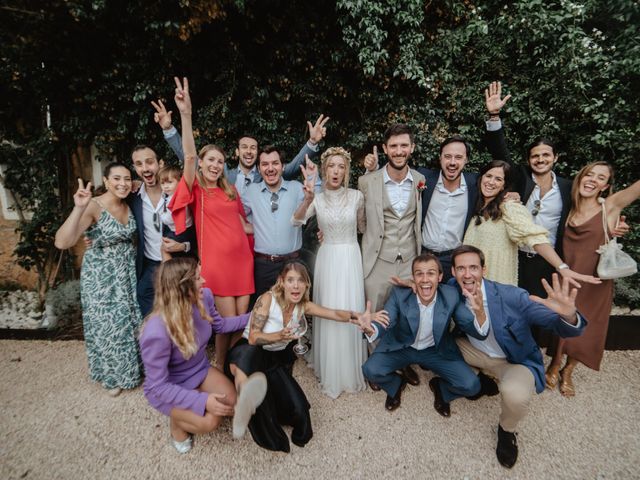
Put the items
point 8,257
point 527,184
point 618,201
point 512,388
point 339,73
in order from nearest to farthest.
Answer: point 512,388
point 618,201
point 527,184
point 339,73
point 8,257

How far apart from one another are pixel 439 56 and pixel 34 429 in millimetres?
6612

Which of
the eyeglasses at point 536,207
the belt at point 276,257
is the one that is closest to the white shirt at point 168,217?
the belt at point 276,257

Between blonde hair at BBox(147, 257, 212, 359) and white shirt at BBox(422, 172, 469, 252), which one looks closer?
blonde hair at BBox(147, 257, 212, 359)

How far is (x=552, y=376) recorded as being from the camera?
3395 mm

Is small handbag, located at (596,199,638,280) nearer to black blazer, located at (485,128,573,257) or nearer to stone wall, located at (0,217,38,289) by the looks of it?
black blazer, located at (485,128,573,257)

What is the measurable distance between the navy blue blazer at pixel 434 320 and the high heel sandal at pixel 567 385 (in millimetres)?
1309

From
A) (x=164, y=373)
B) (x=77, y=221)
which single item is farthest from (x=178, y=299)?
(x=77, y=221)

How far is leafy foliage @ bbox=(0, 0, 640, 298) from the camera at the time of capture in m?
4.30

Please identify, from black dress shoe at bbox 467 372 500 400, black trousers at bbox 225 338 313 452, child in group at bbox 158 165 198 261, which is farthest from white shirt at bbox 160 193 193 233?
black dress shoe at bbox 467 372 500 400

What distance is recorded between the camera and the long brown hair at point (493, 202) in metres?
3.06

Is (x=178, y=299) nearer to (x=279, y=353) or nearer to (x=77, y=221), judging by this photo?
(x=279, y=353)

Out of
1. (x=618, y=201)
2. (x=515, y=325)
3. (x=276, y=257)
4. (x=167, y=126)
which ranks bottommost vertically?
(x=515, y=325)

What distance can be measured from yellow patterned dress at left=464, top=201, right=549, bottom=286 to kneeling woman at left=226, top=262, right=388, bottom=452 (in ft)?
4.04

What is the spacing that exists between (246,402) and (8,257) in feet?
21.4
